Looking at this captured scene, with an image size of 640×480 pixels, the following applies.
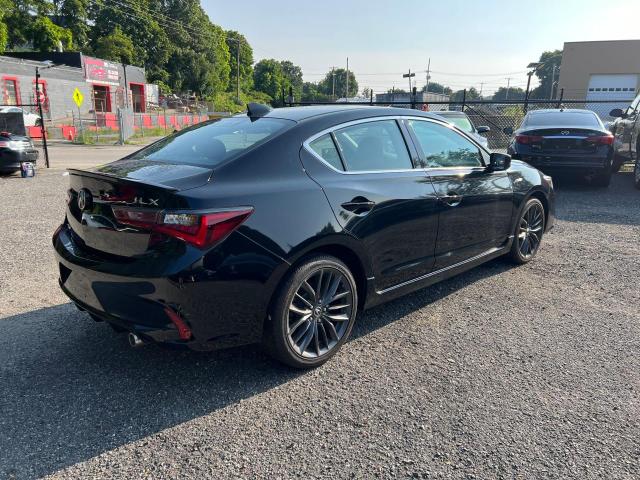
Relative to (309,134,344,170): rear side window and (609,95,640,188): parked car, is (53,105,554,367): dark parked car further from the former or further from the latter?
(609,95,640,188): parked car

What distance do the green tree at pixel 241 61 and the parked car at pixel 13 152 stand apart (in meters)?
88.6

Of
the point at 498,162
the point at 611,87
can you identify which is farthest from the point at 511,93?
the point at 498,162

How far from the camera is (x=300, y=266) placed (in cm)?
295

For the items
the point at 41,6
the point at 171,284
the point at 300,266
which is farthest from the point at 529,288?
the point at 41,6

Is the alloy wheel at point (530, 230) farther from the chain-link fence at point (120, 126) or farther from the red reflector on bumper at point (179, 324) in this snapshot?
the chain-link fence at point (120, 126)

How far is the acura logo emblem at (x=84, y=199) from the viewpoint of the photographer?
2.92m

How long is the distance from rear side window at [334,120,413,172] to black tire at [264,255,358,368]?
0.76m

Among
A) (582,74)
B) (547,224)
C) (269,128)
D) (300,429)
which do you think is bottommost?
(300,429)

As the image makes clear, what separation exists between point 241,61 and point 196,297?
362 ft

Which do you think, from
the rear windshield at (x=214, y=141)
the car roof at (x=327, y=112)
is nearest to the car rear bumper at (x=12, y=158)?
the rear windshield at (x=214, y=141)

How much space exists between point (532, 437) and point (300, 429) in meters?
1.23

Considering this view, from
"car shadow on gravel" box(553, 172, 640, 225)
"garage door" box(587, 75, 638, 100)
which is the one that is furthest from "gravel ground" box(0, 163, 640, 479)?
"garage door" box(587, 75, 638, 100)

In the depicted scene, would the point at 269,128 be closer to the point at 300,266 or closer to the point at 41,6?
the point at 300,266

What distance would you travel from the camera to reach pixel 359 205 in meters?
3.25
